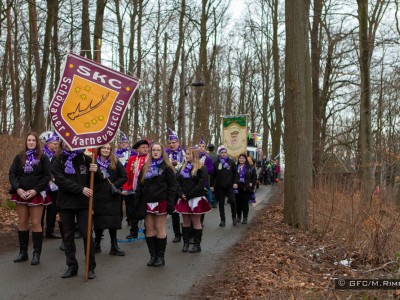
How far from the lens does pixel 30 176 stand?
7211 millimetres

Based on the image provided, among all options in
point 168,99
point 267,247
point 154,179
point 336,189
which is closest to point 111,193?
point 154,179

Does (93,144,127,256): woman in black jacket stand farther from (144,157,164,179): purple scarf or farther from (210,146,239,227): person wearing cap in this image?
(210,146,239,227): person wearing cap

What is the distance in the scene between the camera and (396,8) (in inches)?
927

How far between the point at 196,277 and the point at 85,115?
287cm

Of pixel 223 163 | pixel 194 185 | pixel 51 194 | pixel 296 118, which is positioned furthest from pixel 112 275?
pixel 296 118

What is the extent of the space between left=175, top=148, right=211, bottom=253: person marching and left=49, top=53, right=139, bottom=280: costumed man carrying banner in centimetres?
230

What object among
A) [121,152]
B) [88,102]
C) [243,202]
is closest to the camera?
[88,102]

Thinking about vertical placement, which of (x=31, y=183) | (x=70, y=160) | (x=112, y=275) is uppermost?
(x=70, y=160)

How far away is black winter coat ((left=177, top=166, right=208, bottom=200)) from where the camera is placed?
8.57 meters

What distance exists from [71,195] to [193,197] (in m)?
2.70

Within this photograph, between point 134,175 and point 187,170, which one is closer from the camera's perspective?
point 187,170

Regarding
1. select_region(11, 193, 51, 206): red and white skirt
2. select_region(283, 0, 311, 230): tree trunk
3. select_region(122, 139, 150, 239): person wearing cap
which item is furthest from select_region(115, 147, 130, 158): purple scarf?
select_region(11, 193, 51, 206): red and white skirt

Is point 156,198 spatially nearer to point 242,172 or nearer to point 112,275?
point 112,275

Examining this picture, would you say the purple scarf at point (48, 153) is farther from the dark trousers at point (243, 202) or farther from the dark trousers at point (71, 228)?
the dark trousers at point (243, 202)
